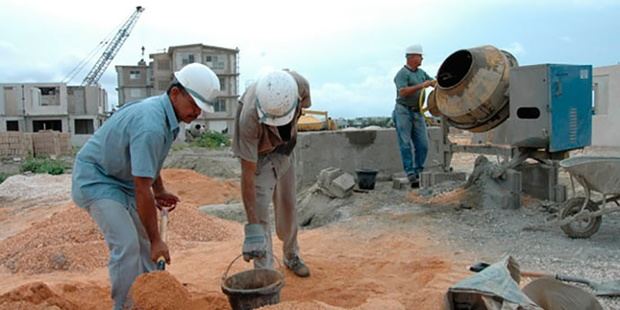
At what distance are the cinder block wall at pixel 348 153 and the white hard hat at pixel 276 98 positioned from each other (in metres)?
4.94

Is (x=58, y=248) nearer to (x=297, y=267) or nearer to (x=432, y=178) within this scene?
(x=297, y=267)

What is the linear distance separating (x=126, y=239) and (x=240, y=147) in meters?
0.97

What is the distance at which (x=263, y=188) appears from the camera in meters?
4.24

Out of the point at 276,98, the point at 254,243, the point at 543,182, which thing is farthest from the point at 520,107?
the point at 254,243

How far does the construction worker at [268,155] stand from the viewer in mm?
3684

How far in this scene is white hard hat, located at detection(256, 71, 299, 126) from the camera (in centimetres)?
364

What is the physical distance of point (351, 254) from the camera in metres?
5.47

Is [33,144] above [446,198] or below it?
below

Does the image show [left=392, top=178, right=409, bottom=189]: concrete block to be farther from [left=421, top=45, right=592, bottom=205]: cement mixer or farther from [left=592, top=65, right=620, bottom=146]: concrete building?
[left=592, top=65, right=620, bottom=146]: concrete building

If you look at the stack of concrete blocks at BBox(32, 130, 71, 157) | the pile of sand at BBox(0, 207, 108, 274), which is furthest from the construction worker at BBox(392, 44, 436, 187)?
the stack of concrete blocks at BBox(32, 130, 71, 157)

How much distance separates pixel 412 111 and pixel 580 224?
3003 millimetres

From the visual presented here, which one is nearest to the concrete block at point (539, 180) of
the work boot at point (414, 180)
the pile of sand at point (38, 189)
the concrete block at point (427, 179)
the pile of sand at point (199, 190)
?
the concrete block at point (427, 179)

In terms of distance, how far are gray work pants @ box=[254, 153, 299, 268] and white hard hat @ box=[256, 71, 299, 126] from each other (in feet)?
1.86

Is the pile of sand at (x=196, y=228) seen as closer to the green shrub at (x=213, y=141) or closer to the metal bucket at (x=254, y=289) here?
the metal bucket at (x=254, y=289)
